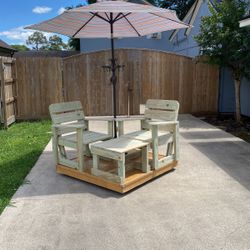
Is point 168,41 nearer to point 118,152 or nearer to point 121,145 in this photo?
point 121,145

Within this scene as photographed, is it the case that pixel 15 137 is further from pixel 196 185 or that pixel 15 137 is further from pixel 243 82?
pixel 243 82

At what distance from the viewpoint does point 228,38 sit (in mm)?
7129

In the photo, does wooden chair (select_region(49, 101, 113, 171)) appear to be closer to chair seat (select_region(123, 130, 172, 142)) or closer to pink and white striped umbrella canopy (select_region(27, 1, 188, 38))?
chair seat (select_region(123, 130, 172, 142))

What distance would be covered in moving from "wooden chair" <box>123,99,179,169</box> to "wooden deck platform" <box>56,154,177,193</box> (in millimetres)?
120

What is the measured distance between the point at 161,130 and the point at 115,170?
956mm

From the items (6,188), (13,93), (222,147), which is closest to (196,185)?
(222,147)

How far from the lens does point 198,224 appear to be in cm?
279

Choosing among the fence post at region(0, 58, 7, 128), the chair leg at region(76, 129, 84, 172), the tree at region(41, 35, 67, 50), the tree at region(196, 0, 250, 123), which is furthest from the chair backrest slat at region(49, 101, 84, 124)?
the tree at region(41, 35, 67, 50)

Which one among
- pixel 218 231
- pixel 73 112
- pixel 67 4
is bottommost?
pixel 218 231

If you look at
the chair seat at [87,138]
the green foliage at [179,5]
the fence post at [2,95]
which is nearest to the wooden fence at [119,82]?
the fence post at [2,95]

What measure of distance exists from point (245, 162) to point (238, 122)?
333cm

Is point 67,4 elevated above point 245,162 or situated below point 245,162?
above

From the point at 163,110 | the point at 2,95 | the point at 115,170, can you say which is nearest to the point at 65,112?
the point at 115,170

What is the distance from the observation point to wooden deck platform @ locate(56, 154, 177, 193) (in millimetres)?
3511
